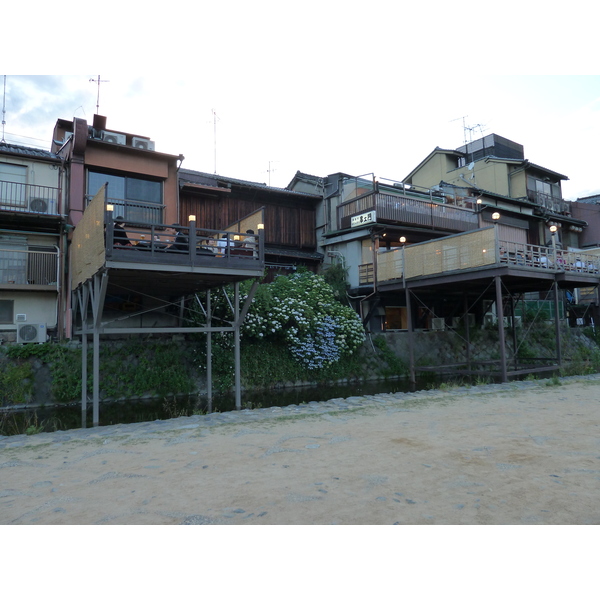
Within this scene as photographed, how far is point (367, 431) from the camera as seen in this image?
25.5 feet

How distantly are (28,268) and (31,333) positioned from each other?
2.66 meters

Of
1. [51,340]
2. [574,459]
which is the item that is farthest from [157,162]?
[574,459]

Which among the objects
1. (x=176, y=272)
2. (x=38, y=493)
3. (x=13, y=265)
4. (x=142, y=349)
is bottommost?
(x=38, y=493)

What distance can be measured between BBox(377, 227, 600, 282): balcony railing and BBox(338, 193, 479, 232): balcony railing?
2482mm

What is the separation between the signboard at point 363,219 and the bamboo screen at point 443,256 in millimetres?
1863

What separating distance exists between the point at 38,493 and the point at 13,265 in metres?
13.9

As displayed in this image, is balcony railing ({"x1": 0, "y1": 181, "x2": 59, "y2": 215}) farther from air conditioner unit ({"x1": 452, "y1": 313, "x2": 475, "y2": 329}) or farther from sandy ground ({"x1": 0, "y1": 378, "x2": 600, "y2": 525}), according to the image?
air conditioner unit ({"x1": 452, "y1": 313, "x2": 475, "y2": 329})

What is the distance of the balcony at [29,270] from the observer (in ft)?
52.2

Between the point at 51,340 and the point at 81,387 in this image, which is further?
the point at 51,340

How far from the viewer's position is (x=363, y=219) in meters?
21.6

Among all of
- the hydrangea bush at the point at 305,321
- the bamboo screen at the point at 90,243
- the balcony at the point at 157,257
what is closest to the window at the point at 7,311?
the bamboo screen at the point at 90,243

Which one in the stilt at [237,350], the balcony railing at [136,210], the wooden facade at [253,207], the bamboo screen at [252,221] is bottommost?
the stilt at [237,350]

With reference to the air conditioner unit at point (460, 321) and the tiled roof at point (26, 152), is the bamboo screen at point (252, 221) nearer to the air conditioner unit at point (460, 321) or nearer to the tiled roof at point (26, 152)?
the tiled roof at point (26, 152)

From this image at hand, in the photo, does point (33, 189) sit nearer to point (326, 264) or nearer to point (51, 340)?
point (51, 340)
